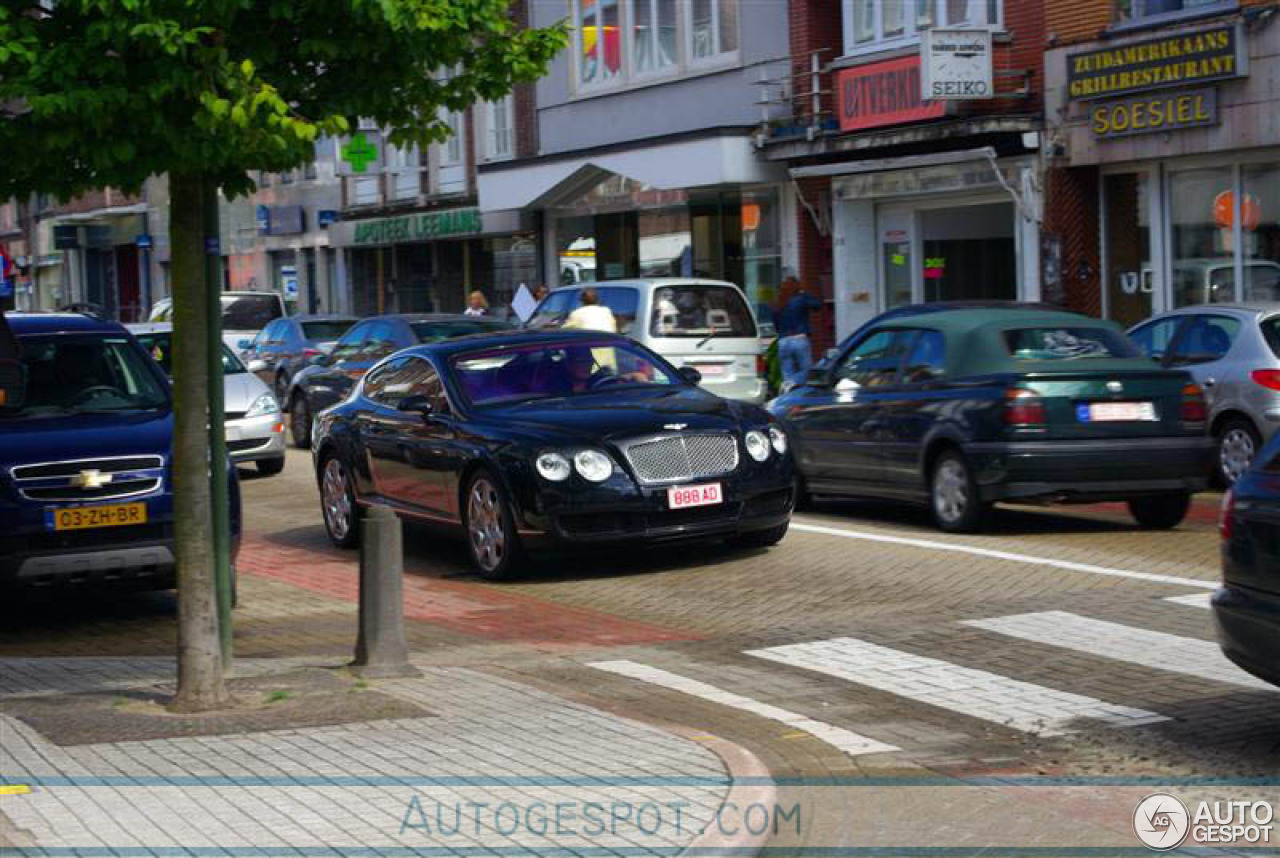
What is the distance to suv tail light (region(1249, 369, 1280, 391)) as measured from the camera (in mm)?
15992

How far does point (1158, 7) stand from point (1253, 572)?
678 inches

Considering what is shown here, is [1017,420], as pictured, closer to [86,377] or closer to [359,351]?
[86,377]

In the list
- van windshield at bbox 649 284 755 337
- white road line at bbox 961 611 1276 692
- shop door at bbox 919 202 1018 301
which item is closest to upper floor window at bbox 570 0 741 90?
shop door at bbox 919 202 1018 301

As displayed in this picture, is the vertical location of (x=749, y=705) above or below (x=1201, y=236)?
below

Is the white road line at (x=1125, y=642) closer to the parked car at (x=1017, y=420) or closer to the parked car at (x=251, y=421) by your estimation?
the parked car at (x=1017, y=420)

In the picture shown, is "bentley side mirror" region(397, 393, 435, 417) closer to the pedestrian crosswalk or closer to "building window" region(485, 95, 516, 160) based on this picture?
the pedestrian crosswalk

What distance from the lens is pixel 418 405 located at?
45.2 ft

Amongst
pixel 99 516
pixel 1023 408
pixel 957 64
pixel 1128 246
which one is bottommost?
pixel 99 516

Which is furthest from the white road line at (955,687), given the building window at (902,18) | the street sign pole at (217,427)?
the building window at (902,18)

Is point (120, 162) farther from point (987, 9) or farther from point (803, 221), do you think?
point (803, 221)

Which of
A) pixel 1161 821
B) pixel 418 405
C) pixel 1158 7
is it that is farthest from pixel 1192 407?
pixel 1158 7

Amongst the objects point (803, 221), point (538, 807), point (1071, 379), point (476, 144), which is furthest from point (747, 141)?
point (538, 807)

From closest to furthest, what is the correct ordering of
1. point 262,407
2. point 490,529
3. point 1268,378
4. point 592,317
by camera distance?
point 490,529
point 1268,378
point 262,407
point 592,317

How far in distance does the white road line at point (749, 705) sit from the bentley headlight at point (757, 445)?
3.29 meters
